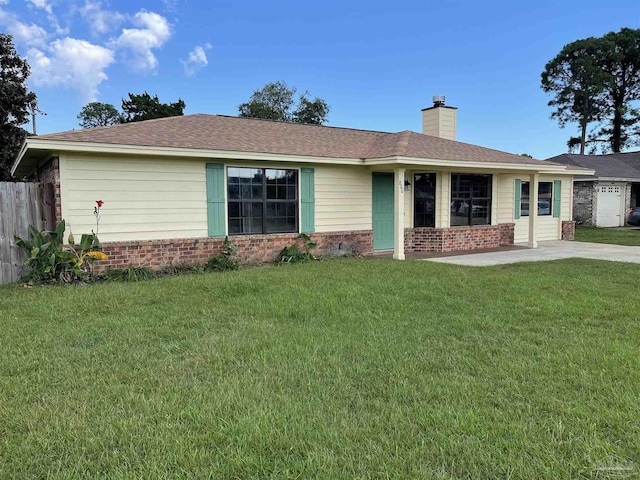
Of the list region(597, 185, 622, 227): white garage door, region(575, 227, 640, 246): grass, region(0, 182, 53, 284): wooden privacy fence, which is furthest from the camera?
region(597, 185, 622, 227): white garage door

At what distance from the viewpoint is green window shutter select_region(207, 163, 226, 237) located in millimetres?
9461

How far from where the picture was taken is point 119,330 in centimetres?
490

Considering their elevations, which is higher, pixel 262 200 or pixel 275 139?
pixel 275 139

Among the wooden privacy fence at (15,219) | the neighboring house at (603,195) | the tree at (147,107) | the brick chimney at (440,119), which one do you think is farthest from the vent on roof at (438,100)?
the tree at (147,107)

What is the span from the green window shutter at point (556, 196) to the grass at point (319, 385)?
10.3 metres

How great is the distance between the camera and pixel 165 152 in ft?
28.2

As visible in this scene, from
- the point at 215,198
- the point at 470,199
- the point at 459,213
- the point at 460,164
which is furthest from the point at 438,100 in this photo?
the point at 215,198

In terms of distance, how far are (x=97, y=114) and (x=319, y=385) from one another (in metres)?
63.1

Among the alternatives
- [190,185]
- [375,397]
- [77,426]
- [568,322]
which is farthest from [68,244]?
[568,322]

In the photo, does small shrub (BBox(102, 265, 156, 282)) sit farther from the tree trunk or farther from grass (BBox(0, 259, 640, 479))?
the tree trunk

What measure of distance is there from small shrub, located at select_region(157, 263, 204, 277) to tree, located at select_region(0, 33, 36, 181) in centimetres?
1519

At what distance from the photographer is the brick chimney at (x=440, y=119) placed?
49.4 ft

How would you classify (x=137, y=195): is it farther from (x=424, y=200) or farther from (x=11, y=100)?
(x=11, y=100)

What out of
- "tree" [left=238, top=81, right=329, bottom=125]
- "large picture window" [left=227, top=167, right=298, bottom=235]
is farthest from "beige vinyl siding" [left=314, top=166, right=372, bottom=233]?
"tree" [left=238, top=81, right=329, bottom=125]
